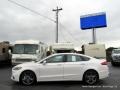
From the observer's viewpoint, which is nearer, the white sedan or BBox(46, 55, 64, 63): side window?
the white sedan

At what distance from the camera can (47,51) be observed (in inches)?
1069

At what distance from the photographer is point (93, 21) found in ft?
143

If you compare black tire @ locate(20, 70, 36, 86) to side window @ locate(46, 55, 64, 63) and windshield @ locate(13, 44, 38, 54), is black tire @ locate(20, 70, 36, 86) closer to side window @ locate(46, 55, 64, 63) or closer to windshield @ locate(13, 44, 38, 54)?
side window @ locate(46, 55, 64, 63)

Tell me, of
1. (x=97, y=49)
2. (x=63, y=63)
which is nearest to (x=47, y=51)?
(x=97, y=49)

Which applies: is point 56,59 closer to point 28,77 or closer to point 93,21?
point 28,77

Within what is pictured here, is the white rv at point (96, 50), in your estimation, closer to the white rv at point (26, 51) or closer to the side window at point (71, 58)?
the white rv at point (26, 51)

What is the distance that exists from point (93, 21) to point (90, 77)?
3138cm

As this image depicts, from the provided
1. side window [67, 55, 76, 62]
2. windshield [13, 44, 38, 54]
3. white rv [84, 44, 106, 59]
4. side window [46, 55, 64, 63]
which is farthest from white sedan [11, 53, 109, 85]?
white rv [84, 44, 106, 59]

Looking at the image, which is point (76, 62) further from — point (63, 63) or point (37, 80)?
point (37, 80)

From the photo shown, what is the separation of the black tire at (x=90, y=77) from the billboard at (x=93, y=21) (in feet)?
98.5

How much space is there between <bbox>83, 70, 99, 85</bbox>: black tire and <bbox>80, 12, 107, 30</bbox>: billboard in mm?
30010

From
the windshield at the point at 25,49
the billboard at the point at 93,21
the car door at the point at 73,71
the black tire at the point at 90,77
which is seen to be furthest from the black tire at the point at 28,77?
the billboard at the point at 93,21

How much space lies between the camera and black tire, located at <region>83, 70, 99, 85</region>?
12781mm

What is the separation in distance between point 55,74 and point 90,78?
5.61 ft
